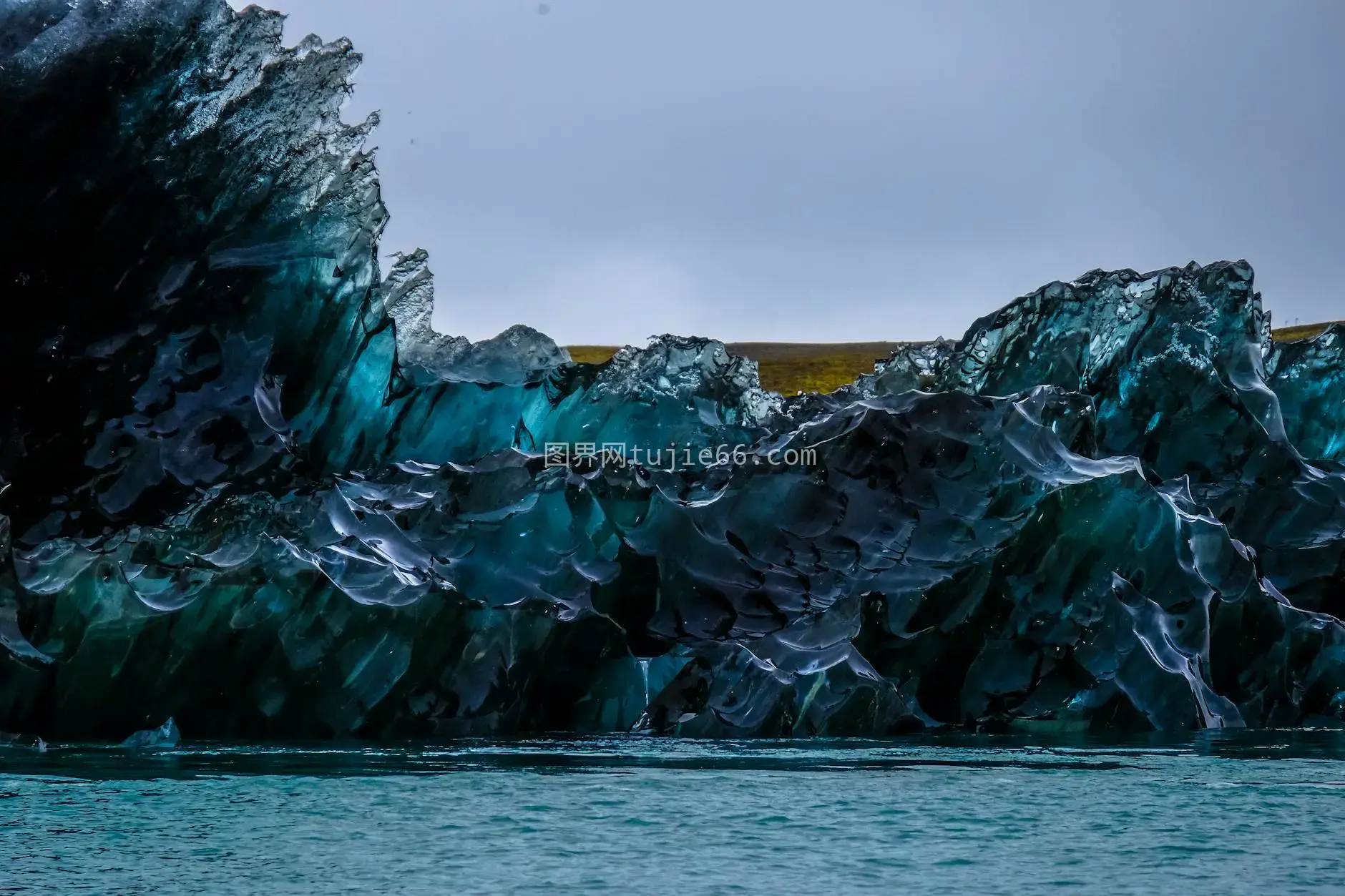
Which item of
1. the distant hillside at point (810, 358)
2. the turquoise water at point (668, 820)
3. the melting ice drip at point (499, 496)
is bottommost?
the turquoise water at point (668, 820)

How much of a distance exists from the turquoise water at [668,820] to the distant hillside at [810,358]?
45340mm

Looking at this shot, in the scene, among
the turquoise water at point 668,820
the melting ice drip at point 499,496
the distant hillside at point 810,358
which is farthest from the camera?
the distant hillside at point 810,358

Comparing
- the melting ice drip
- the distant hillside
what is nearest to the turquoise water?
the melting ice drip

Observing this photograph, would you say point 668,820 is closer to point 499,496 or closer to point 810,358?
point 499,496

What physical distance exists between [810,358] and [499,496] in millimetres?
55674

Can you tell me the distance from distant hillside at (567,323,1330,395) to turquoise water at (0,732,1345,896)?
45.3 m

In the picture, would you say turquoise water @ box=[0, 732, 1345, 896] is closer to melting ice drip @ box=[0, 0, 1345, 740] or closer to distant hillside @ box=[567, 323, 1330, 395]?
melting ice drip @ box=[0, 0, 1345, 740]

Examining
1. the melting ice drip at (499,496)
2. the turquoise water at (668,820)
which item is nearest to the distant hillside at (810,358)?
the melting ice drip at (499,496)

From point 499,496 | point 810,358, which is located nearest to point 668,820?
point 499,496

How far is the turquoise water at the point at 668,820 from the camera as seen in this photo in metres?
10.6

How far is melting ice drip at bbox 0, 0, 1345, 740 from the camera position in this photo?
17.3 m

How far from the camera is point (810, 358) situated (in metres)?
75.6

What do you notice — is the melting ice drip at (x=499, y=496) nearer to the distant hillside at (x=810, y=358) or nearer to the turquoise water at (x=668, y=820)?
the turquoise water at (x=668, y=820)

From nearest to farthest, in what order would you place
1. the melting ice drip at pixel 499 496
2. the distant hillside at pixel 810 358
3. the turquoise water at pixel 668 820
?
the turquoise water at pixel 668 820, the melting ice drip at pixel 499 496, the distant hillside at pixel 810 358
